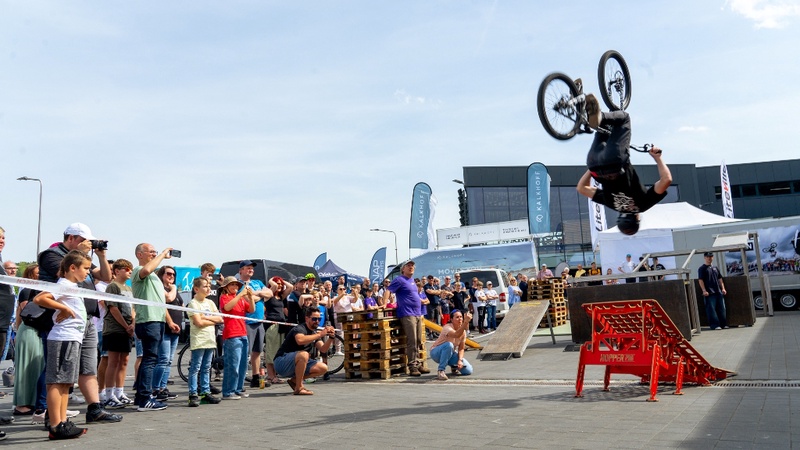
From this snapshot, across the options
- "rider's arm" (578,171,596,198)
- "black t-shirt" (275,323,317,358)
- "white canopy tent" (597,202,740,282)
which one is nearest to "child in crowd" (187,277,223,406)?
"black t-shirt" (275,323,317,358)

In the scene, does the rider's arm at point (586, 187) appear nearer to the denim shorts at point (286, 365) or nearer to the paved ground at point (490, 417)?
the paved ground at point (490, 417)

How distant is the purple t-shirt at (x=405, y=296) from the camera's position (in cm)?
1127

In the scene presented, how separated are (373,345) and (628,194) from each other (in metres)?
5.61

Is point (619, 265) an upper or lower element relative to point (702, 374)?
upper

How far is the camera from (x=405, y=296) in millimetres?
11344

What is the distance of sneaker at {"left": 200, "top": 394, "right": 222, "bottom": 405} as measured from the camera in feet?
27.2

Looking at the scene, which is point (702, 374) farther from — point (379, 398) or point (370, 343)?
point (370, 343)

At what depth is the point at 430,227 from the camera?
3431cm

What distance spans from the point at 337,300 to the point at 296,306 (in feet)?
11.6

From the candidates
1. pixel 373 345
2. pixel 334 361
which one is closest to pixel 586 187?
pixel 373 345

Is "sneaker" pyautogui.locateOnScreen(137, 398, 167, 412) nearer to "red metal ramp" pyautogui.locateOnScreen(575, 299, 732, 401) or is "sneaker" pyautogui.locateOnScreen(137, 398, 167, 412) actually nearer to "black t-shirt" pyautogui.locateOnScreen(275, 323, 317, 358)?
"black t-shirt" pyautogui.locateOnScreen(275, 323, 317, 358)

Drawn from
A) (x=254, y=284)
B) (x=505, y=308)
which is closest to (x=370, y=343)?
(x=254, y=284)

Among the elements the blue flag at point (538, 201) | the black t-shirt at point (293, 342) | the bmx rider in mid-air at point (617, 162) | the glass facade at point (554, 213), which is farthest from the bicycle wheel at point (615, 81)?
the glass facade at point (554, 213)

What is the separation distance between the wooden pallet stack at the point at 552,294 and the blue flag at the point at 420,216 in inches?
546
